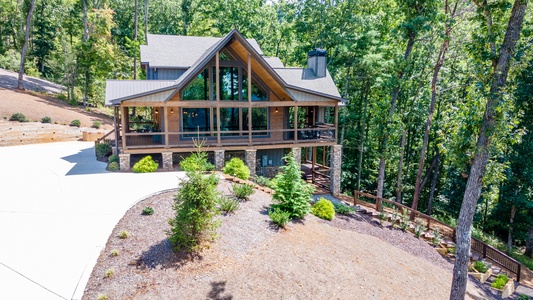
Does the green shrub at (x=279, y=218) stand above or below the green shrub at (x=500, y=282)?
above

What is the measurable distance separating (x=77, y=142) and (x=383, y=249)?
22.2 meters

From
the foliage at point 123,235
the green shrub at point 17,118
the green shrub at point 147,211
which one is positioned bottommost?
the foliage at point 123,235

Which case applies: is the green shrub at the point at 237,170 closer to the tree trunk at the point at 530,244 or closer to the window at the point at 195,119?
the window at the point at 195,119

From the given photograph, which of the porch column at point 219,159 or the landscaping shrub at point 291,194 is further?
the porch column at point 219,159

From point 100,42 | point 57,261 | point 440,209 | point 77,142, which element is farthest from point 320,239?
point 100,42

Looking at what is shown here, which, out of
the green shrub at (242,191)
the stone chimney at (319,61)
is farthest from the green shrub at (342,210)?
the stone chimney at (319,61)

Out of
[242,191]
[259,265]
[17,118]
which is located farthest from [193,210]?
[17,118]

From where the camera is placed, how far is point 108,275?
6988mm

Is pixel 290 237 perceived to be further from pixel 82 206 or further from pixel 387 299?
pixel 82 206

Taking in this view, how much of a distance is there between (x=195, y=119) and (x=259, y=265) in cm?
1137

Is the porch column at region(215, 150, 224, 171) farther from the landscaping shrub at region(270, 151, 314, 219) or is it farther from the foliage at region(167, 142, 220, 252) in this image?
the foliage at region(167, 142, 220, 252)

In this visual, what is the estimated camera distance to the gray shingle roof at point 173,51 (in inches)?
760

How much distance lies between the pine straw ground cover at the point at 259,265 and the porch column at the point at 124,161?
16.3 ft

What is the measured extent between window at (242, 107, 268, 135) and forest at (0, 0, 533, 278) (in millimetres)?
6326
